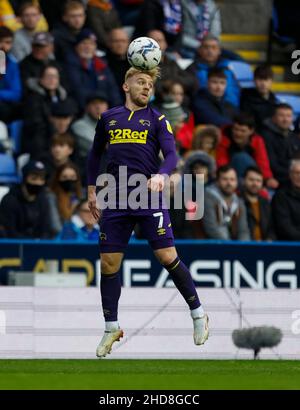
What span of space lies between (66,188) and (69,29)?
3.11 metres

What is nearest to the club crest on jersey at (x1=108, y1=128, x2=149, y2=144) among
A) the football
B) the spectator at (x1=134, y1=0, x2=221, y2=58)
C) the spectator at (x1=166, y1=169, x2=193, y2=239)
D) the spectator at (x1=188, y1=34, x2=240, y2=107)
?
the football

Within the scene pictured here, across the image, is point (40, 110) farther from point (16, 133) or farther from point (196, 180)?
point (196, 180)

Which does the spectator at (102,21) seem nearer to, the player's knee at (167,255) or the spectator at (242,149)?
the spectator at (242,149)

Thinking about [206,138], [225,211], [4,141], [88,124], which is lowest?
[225,211]

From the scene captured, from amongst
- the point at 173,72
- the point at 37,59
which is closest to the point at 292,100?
the point at 173,72

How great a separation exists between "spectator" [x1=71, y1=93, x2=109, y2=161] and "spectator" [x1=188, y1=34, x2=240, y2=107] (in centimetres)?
239

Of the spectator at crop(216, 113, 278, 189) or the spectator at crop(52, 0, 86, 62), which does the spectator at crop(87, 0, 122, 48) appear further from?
the spectator at crop(216, 113, 278, 189)

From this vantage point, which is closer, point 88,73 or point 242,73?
point 88,73

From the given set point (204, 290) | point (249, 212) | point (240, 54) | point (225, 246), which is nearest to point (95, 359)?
point (204, 290)

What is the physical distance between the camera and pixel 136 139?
11344 mm

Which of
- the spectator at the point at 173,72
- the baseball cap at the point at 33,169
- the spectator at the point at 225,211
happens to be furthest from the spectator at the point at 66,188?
the spectator at the point at 173,72

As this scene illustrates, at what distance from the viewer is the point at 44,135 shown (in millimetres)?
17734

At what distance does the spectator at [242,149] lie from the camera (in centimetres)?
1834

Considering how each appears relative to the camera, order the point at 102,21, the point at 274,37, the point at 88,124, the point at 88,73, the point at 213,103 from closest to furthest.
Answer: the point at 88,124, the point at 88,73, the point at 213,103, the point at 102,21, the point at 274,37
